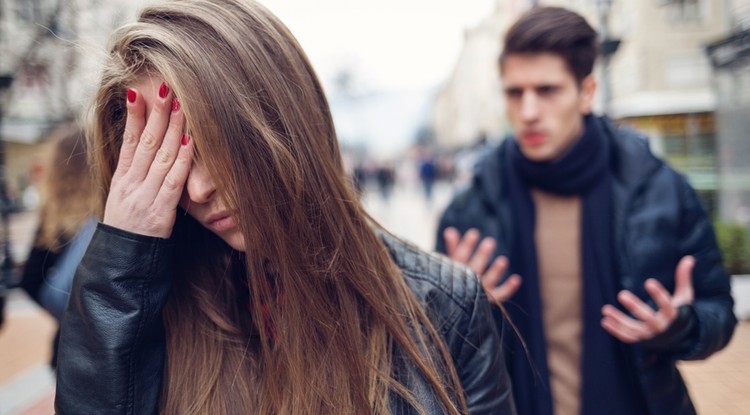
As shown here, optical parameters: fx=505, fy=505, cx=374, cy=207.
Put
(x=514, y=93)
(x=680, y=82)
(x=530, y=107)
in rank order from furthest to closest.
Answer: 1. (x=680, y=82)
2. (x=514, y=93)
3. (x=530, y=107)

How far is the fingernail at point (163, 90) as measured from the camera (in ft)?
3.24

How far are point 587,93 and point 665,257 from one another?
69 centimetres

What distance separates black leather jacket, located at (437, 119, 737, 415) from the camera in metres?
1.50

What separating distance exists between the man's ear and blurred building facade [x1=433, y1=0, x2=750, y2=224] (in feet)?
1.21

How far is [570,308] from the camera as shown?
5.85 feet

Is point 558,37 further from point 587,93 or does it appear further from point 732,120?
point 732,120

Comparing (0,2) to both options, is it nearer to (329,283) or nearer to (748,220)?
(329,283)

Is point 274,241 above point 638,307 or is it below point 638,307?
above

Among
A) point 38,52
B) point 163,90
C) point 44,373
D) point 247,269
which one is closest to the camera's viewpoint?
point 163,90

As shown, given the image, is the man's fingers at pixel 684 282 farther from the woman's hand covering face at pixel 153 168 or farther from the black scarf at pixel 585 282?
the woman's hand covering face at pixel 153 168

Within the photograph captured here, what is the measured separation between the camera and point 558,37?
180cm

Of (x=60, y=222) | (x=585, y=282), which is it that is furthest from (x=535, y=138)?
(x=60, y=222)

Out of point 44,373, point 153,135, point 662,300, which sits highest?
point 153,135

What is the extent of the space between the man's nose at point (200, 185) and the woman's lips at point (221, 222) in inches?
2.3
